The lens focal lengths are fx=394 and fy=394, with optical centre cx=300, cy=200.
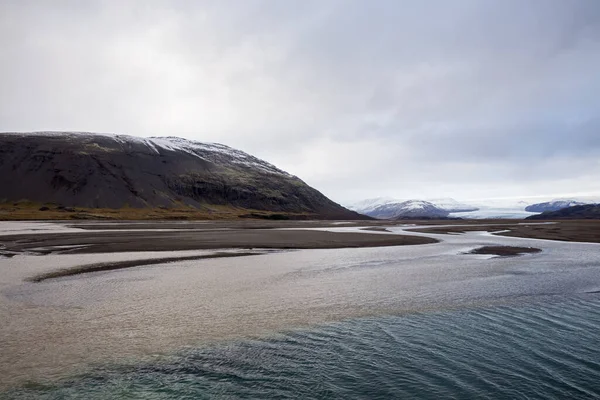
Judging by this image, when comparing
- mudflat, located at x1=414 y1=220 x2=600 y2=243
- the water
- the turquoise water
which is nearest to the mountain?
mudflat, located at x1=414 y1=220 x2=600 y2=243

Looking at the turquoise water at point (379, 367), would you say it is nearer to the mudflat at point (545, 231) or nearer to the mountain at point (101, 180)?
the mudflat at point (545, 231)

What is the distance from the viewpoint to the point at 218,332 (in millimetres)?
13102

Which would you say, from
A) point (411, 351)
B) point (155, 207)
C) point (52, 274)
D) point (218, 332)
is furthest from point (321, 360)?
point (155, 207)

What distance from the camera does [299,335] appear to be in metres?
12.9

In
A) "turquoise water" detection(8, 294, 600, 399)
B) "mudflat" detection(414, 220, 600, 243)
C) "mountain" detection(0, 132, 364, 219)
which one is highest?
"mountain" detection(0, 132, 364, 219)

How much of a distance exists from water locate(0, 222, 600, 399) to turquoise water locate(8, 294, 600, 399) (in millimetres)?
49

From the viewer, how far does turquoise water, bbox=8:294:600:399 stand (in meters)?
9.00

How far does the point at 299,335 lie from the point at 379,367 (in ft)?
10.8

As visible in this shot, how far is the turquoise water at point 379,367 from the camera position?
900 cm

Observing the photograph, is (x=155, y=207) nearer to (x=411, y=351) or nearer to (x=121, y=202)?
(x=121, y=202)

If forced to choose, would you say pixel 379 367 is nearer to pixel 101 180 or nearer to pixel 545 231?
pixel 545 231

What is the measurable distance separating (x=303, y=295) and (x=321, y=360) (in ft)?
25.1

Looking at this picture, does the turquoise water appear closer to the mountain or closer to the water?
the water

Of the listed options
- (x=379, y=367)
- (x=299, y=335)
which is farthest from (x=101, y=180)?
(x=379, y=367)
